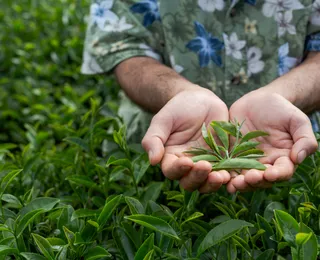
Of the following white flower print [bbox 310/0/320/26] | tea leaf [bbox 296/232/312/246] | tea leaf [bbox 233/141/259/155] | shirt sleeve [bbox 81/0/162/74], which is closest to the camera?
tea leaf [bbox 296/232/312/246]

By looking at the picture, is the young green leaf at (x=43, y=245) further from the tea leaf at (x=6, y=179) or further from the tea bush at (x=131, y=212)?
the tea leaf at (x=6, y=179)

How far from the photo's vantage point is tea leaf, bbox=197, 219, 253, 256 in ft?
3.52

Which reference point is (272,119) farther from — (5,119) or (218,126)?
(5,119)

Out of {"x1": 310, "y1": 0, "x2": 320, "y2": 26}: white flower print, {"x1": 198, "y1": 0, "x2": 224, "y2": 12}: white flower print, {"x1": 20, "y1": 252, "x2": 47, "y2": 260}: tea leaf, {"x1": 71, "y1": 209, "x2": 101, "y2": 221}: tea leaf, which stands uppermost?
{"x1": 310, "y1": 0, "x2": 320, "y2": 26}: white flower print

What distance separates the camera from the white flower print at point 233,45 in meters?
1.87

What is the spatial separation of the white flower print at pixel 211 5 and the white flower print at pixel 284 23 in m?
0.18

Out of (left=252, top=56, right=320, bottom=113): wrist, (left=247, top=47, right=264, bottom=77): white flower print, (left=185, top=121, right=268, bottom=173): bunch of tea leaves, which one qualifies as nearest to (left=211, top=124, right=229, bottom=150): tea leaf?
(left=185, top=121, right=268, bottom=173): bunch of tea leaves

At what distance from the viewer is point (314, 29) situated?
1847mm

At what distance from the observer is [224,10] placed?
1867mm

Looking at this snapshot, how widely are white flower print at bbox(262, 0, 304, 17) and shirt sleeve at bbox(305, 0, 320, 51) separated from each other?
0.04m

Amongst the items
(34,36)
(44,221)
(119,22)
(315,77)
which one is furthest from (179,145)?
(34,36)

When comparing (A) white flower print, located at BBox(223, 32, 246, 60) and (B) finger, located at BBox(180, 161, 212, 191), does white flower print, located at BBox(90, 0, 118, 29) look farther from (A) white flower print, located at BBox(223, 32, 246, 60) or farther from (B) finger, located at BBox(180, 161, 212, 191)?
(B) finger, located at BBox(180, 161, 212, 191)

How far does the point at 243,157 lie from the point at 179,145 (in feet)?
0.55

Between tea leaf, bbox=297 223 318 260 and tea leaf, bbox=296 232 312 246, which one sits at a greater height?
tea leaf, bbox=296 232 312 246
